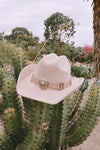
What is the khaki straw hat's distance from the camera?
5.22ft

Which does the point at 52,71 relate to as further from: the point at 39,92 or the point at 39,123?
the point at 39,123

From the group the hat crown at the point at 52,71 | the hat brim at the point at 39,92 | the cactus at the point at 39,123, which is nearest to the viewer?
the hat brim at the point at 39,92

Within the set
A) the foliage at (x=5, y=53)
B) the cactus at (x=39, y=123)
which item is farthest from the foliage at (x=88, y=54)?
the cactus at (x=39, y=123)

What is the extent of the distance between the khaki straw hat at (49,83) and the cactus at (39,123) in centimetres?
15

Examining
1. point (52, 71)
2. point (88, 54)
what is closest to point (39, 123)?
point (52, 71)

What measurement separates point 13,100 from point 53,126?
53cm

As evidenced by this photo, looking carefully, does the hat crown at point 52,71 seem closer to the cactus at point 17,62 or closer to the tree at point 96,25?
the cactus at point 17,62

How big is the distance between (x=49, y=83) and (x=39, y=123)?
383 millimetres

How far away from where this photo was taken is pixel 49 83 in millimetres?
1647

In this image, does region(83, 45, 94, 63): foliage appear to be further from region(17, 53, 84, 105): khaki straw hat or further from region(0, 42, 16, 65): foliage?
region(17, 53, 84, 105): khaki straw hat

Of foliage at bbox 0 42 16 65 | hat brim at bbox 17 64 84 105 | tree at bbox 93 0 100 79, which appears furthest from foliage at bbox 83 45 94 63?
hat brim at bbox 17 64 84 105

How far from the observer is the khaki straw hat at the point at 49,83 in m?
Answer: 1.59

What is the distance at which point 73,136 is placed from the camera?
248 cm

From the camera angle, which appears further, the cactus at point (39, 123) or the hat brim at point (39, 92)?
the cactus at point (39, 123)
